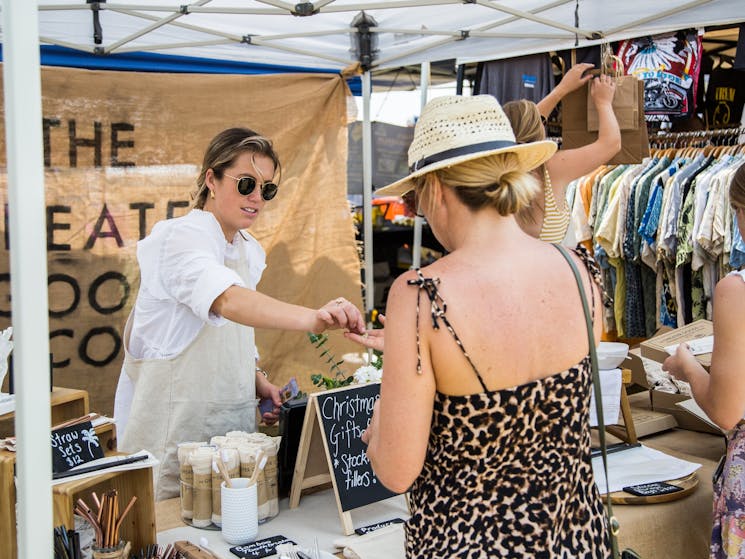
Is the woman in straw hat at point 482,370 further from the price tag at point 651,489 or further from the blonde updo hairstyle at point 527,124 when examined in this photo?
the blonde updo hairstyle at point 527,124

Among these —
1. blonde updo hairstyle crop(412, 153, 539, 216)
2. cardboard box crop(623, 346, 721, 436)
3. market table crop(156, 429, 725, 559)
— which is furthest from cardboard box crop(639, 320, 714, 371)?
blonde updo hairstyle crop(412, 153, 539, 216)

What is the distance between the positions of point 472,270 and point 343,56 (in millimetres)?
3692

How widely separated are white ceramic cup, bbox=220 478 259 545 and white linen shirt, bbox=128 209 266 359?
56cm

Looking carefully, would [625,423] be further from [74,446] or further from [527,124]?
[74,446]

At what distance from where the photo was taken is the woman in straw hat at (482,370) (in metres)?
1.34

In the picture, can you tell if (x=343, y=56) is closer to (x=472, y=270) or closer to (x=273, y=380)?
(x=273, y=380)

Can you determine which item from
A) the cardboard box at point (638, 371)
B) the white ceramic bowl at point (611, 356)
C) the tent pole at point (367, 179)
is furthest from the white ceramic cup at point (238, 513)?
the tent pole at point (367, 179)

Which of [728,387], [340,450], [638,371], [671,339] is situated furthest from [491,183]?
[638,371]

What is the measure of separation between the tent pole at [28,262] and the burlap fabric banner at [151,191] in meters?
3.09

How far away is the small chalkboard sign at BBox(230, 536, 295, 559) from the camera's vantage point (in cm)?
190

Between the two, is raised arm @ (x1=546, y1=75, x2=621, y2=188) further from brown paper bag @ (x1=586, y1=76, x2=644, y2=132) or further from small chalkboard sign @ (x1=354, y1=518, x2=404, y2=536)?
small chalkboard sign @ (x1=354, y1=518, x2=404, y2=536)

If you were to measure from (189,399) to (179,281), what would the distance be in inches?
16.6

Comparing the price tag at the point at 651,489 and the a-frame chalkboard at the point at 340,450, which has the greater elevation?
the a-frame chalkboard at the point at 340,450

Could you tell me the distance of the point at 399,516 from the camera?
222 cm
